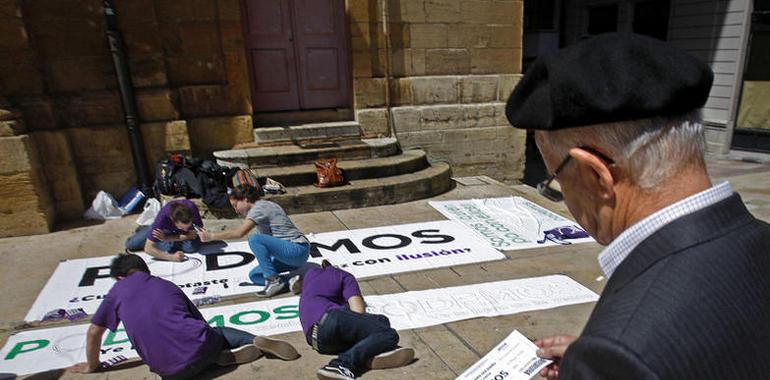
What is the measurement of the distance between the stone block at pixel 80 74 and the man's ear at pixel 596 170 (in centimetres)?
720

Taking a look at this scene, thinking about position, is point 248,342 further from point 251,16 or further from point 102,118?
point 251,16

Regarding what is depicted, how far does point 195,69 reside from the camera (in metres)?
7.11

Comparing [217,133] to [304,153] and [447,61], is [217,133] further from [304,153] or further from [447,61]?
[447,61]

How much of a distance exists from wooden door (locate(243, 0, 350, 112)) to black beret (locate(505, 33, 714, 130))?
7523 mm

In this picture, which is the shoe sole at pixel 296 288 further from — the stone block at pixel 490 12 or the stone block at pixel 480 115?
the stone block at pixel 490 12

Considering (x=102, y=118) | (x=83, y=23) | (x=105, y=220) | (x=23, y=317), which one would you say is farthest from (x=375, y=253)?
(x=83, y=23)

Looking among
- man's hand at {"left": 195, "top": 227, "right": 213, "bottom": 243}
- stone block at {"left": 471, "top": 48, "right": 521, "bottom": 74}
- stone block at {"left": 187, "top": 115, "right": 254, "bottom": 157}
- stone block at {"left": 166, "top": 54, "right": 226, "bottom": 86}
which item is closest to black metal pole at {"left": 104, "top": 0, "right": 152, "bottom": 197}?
stone block at {"left": 166, "top": 54, "right": 226, "bottom": 86}

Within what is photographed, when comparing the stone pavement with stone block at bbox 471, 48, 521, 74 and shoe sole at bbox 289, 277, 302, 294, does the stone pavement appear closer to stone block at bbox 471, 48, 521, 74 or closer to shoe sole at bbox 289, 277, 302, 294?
shoe sole at bbox 289, 277, 302, 294

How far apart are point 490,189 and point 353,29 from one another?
350 centimetres

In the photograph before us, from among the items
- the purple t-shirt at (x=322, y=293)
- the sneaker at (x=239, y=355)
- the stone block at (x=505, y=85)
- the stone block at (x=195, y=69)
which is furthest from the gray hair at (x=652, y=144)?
the stone block at (x=505, y=85)

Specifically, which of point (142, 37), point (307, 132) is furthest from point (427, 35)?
point (142, 37)

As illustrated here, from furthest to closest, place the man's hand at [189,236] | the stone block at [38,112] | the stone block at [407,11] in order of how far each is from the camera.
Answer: the stone block at [407,11] < the stone block at [38,112] < the man's hand at [189,236]

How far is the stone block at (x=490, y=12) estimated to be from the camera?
27.2 feet

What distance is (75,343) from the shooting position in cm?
363
